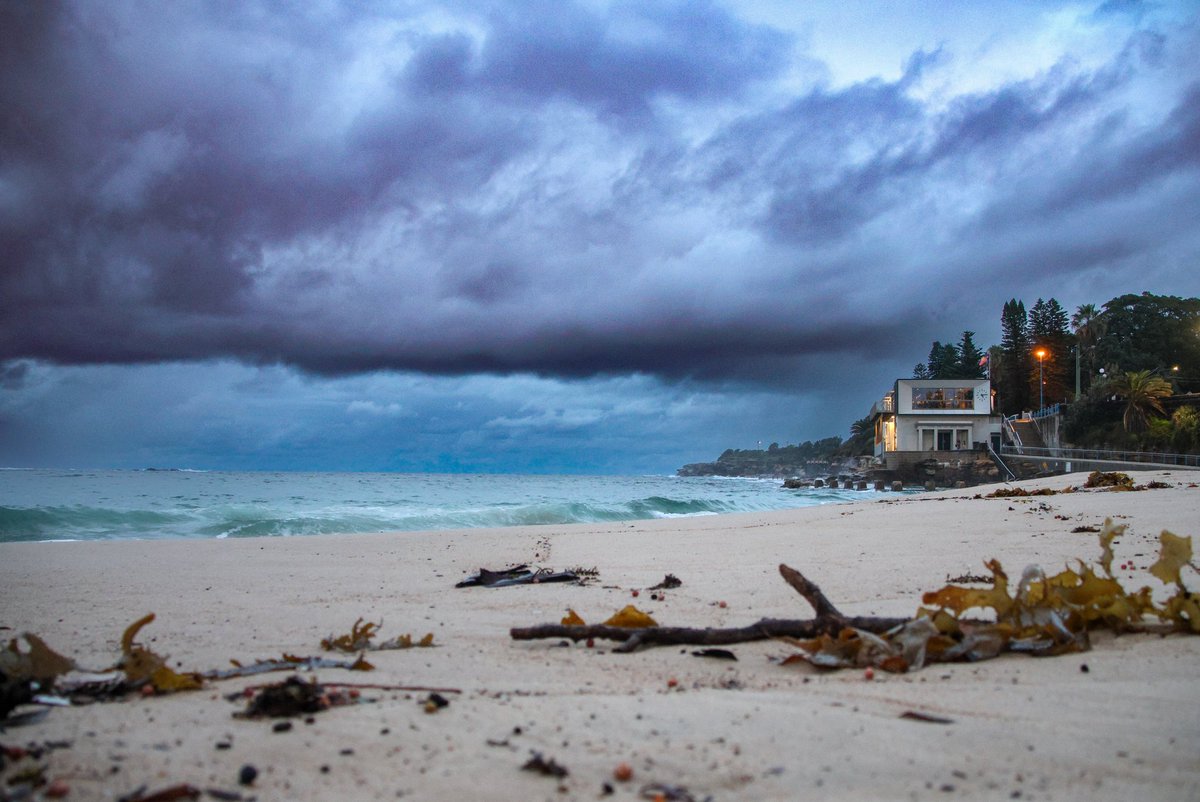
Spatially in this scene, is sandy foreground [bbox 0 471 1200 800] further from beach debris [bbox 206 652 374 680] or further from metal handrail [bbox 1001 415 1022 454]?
metal handrail [bbox 1001 415 1022 454]

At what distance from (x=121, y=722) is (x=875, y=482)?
52.8 meters

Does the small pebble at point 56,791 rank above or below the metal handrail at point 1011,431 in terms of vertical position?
below

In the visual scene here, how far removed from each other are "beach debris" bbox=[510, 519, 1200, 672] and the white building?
53262mm

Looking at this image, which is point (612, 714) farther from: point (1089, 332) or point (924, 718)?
point (1089, 332)

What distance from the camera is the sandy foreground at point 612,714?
5.94 feet

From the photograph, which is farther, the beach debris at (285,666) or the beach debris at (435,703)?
the beach debris at (285,666)

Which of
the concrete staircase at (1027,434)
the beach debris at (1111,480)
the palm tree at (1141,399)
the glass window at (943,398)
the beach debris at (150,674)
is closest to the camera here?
the beach debris at (150,674)

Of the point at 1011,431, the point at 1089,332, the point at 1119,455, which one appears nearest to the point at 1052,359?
the point at 1089,332

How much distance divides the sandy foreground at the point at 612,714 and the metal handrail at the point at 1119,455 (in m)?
36.5

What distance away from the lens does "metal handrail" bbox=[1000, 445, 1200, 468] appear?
33781mm

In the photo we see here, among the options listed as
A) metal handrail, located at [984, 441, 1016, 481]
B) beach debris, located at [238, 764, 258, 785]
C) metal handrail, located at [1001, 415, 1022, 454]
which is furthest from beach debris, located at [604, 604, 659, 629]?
metal handrail, located at [1001, 415, 1022, 454]

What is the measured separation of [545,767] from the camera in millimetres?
1860

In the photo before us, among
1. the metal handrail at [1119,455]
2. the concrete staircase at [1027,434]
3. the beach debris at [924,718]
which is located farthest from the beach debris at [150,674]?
the concrete staircase at [1027,434]

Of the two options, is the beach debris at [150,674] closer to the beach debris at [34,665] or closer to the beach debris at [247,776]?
the beach debris at [34,665]
